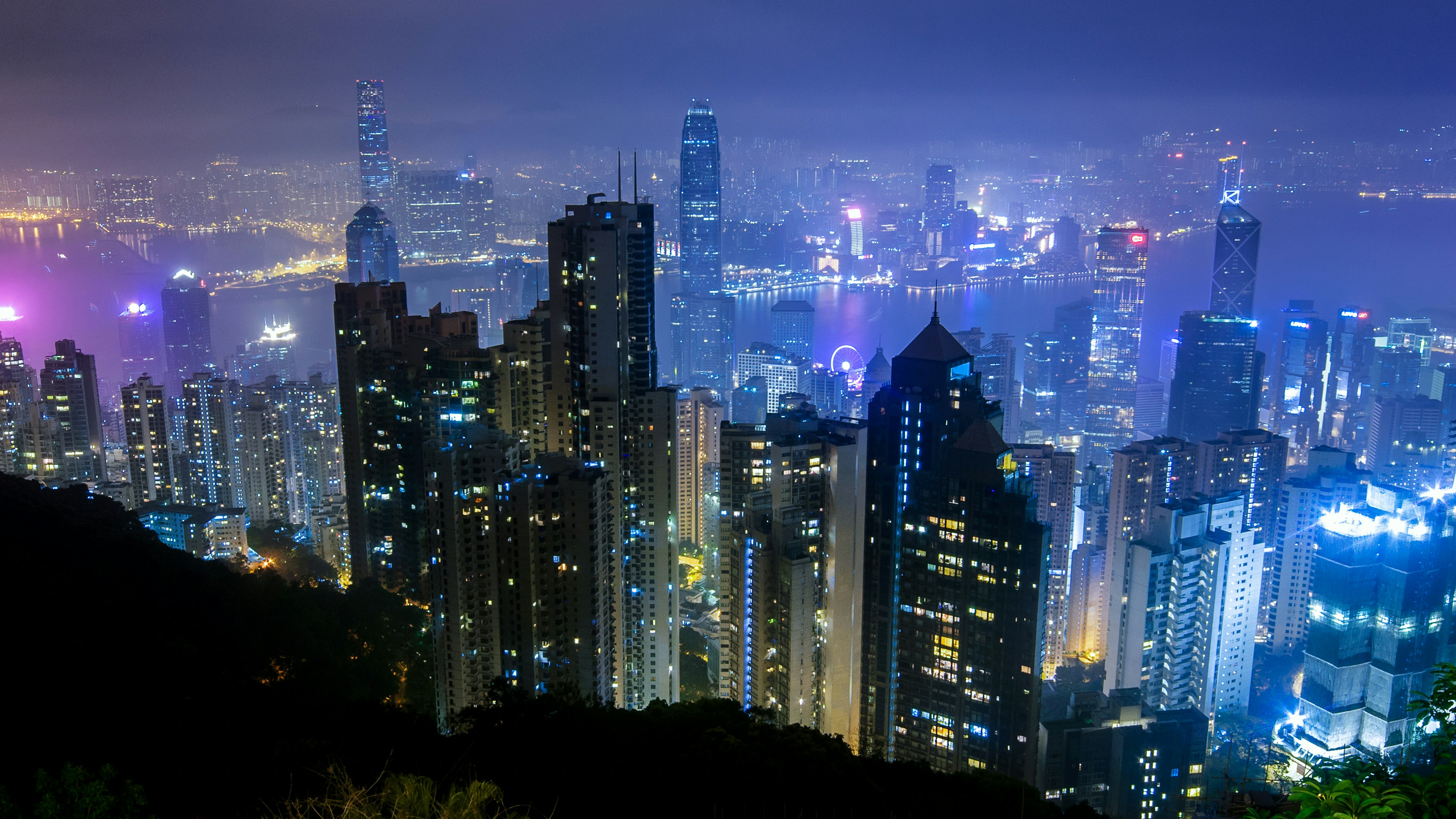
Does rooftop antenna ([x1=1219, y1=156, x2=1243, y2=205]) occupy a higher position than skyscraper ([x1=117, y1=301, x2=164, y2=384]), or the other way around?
rooftop antenna ([x1=1219, y1=156, x2=1243, y2=205])

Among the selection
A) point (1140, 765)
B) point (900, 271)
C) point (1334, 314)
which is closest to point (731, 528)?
point (1140, 765)

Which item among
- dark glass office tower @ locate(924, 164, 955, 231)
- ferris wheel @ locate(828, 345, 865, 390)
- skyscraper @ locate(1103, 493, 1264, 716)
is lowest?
skyscraper @ locate(1103, 493, 1264, 716)

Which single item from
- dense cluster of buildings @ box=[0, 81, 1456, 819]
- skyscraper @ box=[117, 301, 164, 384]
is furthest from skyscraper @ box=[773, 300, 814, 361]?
skyscraper @ box=[117, 301, 164, 384]

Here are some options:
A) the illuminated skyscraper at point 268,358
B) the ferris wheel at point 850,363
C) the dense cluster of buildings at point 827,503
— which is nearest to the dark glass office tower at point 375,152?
the dense cluster of buildings at point 827,503

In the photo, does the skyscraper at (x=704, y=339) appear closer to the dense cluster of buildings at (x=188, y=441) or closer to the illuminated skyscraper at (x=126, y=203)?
the dense cluster of buildings at (x=188, y=441)

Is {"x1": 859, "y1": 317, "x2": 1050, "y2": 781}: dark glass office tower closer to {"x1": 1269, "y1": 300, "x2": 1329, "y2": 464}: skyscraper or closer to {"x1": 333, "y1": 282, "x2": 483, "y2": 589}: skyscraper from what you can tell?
{"x1": 333, "y1": 282, "x2": 483, "y2": 589}: skyscraper
